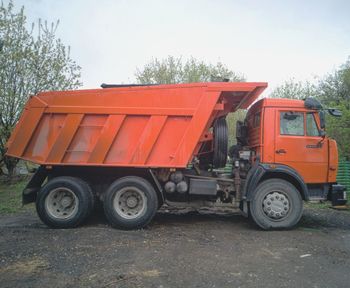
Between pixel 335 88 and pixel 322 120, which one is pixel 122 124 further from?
pixel 335 88

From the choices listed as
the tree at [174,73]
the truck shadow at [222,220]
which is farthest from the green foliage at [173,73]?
the truck shadow at [222,220]

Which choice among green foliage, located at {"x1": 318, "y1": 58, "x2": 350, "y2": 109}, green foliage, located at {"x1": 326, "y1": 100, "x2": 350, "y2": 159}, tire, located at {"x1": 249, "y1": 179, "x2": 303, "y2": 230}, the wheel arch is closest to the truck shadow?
tire, located at {"x1": 249, "y1": 179, "x2": 303, "y2": 230}

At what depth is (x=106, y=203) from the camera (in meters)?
7.46

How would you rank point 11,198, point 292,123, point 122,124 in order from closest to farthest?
point 122,124, point 292,123, point 11,198

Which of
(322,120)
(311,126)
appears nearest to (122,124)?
(311,126)

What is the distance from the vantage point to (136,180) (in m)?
7.47

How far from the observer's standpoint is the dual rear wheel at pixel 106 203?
742 cm

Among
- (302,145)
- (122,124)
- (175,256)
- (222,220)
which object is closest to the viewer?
(175,256)

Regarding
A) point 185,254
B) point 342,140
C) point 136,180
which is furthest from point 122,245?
point 342,140

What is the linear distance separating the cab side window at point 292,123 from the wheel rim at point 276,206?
1.42m

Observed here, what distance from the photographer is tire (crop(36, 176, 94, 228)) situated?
295 inches

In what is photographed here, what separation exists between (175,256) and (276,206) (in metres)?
3.06

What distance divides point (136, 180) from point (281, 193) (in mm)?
3140

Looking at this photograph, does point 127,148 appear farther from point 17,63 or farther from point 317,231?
point 17,63
